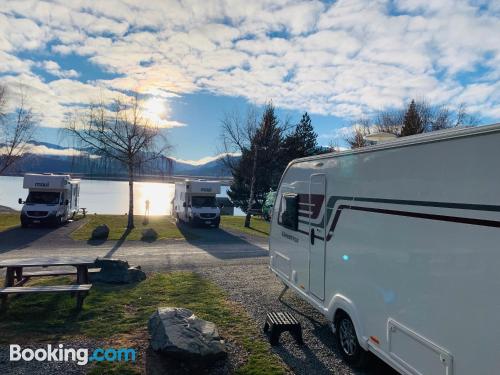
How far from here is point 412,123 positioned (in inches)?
1330

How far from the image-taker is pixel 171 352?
17.0 feet

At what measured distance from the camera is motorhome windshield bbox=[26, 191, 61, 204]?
2177cm

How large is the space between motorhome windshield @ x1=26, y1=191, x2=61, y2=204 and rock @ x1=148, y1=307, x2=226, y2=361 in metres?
18.7

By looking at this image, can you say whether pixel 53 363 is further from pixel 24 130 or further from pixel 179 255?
pixel 24 130

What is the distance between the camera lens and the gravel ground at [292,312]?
555 centimetres

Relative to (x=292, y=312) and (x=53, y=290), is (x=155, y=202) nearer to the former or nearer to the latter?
(x=53, y=290)

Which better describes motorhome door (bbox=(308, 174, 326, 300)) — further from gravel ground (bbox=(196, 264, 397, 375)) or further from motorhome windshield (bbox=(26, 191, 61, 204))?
motorhome windshield (bbox=(26, 191, 61, 204))

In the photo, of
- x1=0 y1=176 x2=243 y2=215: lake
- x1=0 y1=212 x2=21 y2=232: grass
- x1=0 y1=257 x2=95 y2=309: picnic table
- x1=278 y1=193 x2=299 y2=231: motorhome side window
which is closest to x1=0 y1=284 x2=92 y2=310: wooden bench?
x1=0 y1=257 x2=95 y2=309: picnic table

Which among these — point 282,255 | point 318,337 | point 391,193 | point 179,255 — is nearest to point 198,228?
point 179,255

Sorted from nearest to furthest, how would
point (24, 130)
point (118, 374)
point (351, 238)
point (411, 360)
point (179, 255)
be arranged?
1. point (411, 360)
2. point (118, 374)
3. point (351, 238)
4. point (179, 255)
5. point (24, 130)

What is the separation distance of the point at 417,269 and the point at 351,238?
4.30ft

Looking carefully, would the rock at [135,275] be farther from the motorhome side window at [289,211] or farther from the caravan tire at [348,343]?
the caravan tire at [348,343]

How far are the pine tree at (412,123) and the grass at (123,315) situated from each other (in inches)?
1114

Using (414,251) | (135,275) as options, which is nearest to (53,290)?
(135,275)
